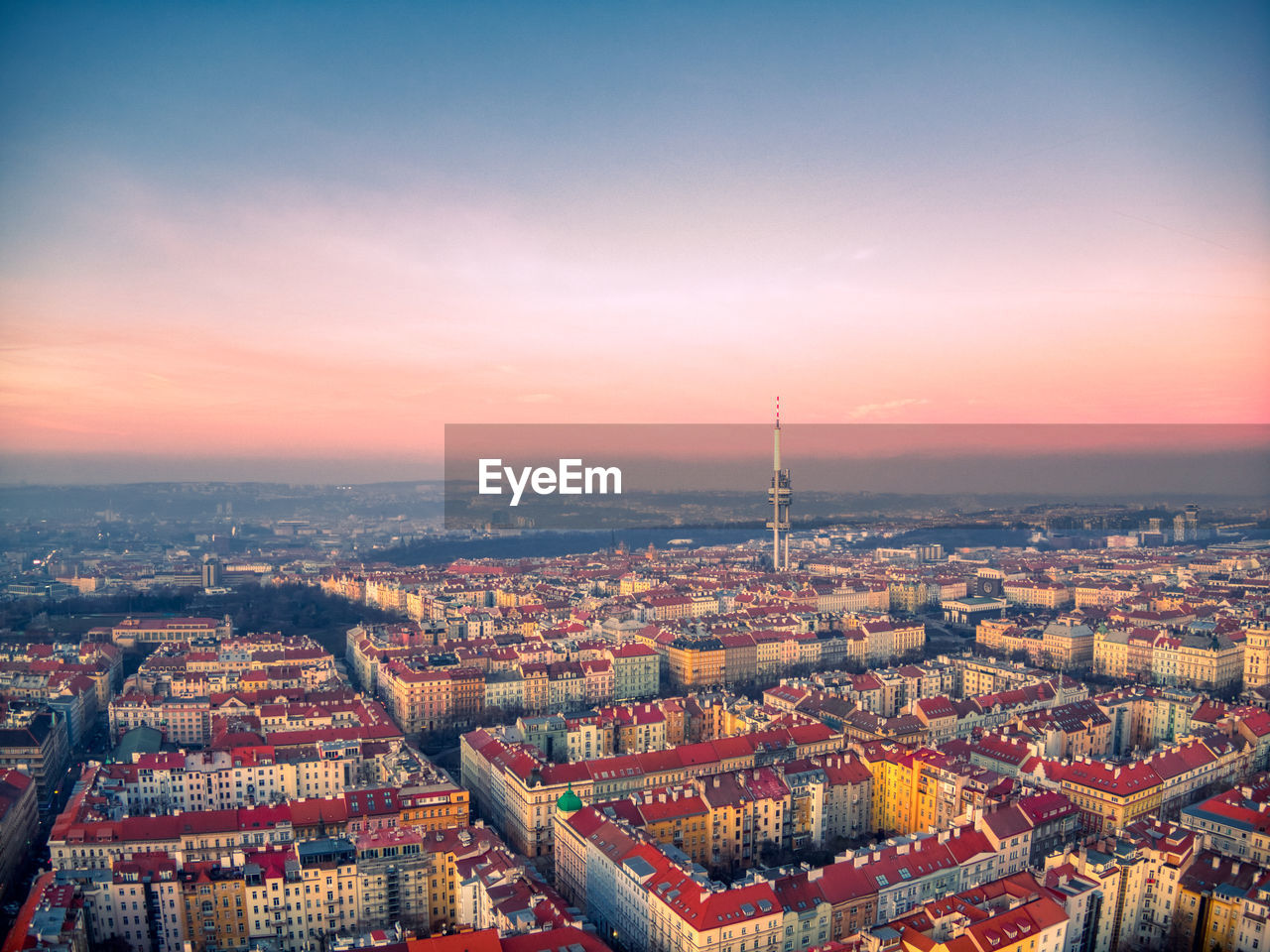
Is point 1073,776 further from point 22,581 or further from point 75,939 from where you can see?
point 22,581

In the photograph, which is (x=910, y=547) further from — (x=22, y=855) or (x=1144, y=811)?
(x=22, y=855)

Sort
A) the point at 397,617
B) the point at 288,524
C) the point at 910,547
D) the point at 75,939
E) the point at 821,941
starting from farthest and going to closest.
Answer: the point at 288,524 < the point at 910,547 < the point at 397,617 < the point at 821,941 < the point at 75,939

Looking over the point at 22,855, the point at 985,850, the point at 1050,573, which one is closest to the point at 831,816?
the point at 985,850

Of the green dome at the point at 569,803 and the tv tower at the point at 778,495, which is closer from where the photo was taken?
the green dome at the point at 569,803

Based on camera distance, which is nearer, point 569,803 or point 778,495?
point 569,803

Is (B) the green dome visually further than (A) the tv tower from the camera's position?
No

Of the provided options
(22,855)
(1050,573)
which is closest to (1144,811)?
(22,855)

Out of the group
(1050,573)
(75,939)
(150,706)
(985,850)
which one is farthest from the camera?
(1050,573)

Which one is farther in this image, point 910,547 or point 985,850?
point 910,547

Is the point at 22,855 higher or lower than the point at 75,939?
lower
